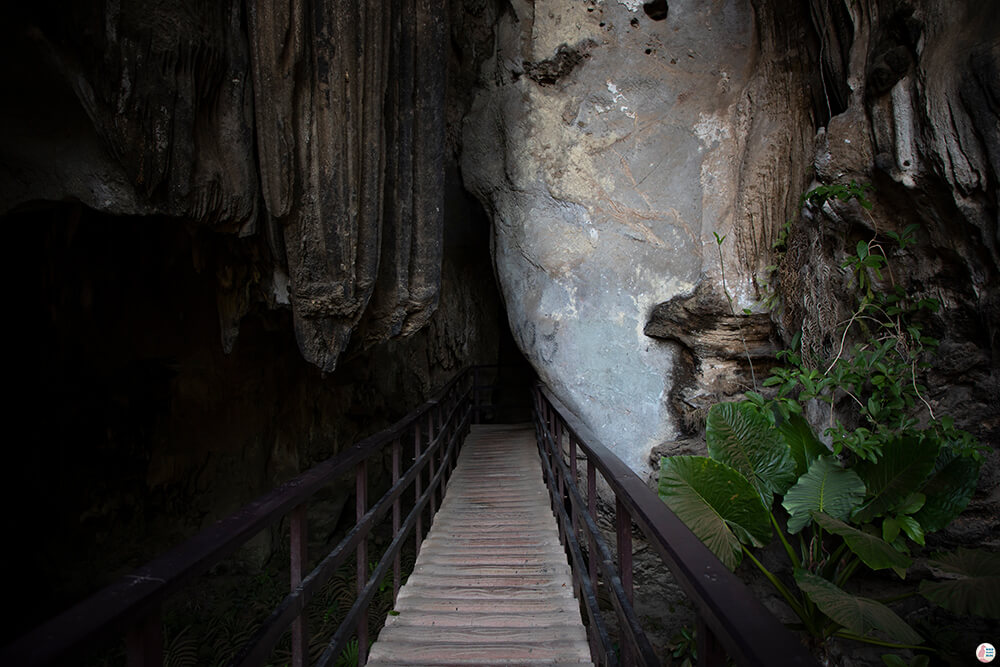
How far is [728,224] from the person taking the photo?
17.3ft

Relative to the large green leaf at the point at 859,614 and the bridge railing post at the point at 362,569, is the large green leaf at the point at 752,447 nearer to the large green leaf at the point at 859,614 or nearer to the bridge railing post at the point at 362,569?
the large green leaf at the point at 859,614

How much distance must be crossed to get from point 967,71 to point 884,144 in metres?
0.66

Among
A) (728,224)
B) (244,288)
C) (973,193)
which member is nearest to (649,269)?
(728,224)

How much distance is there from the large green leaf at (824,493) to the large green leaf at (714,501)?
18 cm

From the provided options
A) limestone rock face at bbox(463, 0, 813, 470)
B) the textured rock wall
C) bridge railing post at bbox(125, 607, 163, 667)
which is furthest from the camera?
limestone rock face at bbox(463, 0, 813, 470)

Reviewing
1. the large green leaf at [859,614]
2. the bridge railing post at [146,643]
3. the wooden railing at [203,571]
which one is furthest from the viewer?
the large green leaf at [859,614]

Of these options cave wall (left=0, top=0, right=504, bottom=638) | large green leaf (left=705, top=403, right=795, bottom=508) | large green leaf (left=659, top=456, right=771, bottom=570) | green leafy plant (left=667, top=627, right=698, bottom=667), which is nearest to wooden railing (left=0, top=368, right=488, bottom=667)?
large green leaf (left=659, top=456, right=771, bottom=570)

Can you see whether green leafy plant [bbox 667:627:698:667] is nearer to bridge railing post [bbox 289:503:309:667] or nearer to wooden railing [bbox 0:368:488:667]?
wooden railing [bbox 0:368:488:667]

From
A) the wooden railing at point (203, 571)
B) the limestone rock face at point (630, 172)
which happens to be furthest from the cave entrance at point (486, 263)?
the wooden railing at point (203, 571)

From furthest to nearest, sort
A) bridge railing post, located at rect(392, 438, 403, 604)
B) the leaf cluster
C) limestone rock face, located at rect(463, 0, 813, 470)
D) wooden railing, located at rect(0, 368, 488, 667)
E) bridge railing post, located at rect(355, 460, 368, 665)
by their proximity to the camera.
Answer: limestone rock face, located at rect(463, 0, 813, 470)
bridge railing post, located at rect(392, 438, 403, 604)
the leaf cluster
bridge railing post, located at rect(355, 460, 368, 665)
wooden railing, located at rect(0, 368, 488, 667)

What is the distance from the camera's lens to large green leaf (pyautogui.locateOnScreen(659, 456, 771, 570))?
10.5ft

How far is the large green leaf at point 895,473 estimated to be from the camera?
290 centimetres

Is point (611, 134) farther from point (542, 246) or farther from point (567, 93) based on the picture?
point (542, 246)

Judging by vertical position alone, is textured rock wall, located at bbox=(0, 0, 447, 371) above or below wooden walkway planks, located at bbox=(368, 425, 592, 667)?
above
